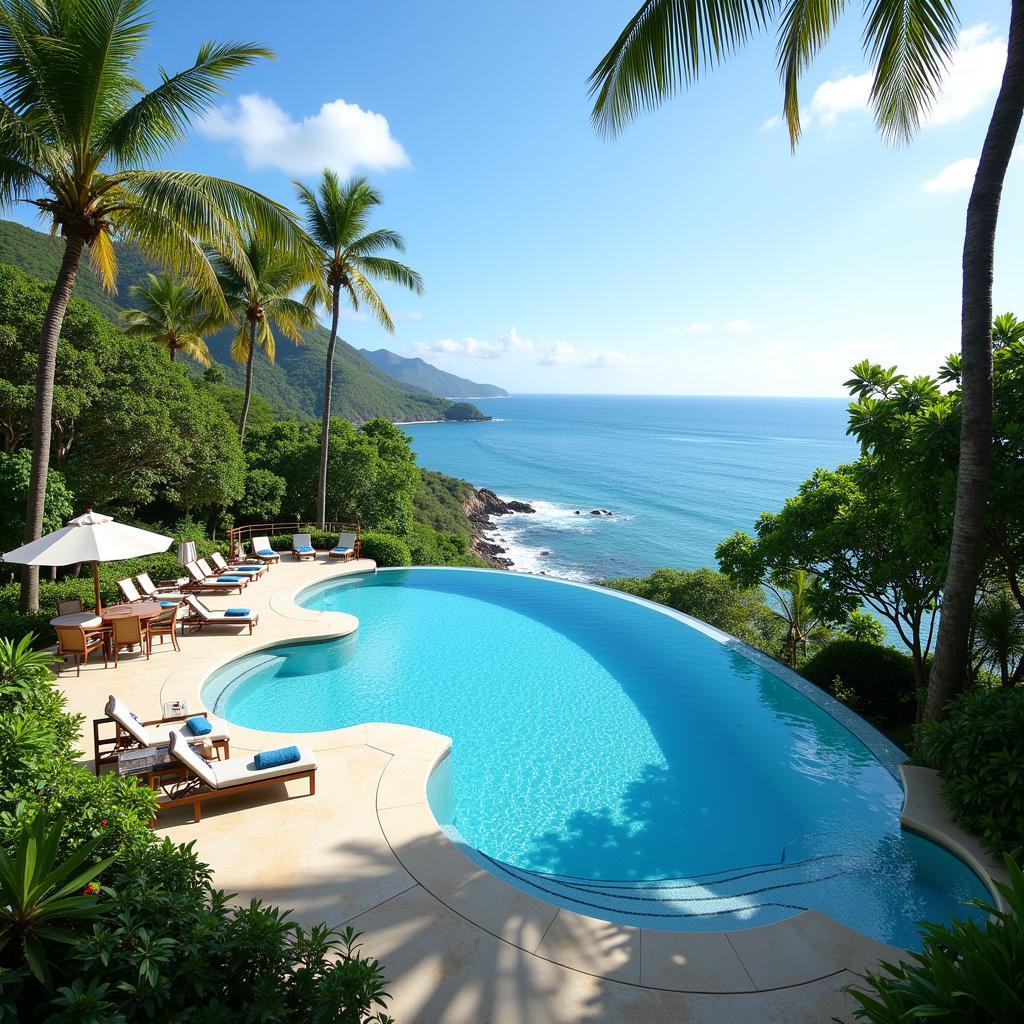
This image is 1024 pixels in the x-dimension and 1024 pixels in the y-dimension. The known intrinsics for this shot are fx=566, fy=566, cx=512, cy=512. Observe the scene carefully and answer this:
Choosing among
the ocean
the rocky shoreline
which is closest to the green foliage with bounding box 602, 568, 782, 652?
the ocean

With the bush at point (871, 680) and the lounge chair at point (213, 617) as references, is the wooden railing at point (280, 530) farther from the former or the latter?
the bush at point (871, 680)

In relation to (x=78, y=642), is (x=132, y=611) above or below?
above

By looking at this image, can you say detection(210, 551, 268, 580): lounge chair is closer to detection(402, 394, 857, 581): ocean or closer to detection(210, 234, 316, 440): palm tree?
detection(210, 234, 316, 440): palm tree

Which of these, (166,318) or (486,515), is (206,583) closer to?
(166,318)

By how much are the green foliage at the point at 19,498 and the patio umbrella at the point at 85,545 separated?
4.32 metres

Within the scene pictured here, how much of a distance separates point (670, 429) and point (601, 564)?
123282 mm

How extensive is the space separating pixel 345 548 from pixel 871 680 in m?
14.6

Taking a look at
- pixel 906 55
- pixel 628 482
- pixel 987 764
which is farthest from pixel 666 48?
pixel 628 482

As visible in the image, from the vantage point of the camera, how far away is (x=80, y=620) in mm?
9719

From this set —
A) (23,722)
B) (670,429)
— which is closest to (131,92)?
(23,722)

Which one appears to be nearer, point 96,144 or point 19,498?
point 96,144

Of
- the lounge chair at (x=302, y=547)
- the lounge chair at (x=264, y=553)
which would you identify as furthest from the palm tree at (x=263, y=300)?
the lounge chair at (x=264, y=553)

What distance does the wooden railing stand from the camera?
1855 centimetres

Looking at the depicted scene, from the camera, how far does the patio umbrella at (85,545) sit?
871 centimetres
